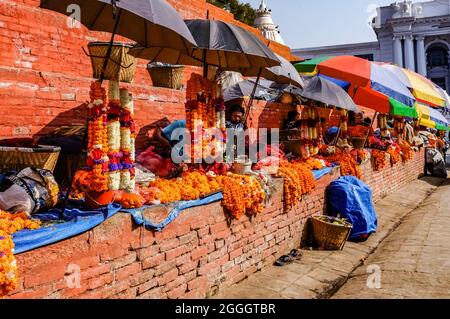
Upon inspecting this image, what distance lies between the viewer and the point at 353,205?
6602 millimetres

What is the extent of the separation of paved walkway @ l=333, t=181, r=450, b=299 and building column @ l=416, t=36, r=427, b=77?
33.0 metres

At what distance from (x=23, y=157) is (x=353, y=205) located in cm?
504

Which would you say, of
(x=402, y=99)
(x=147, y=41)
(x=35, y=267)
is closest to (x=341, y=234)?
(x=402, y=99)

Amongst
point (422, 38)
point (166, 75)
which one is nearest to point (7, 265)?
point (166, 75)

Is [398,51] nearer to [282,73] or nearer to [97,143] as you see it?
[282,73]

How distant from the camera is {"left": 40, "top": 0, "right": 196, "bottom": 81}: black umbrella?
2883 millimetres

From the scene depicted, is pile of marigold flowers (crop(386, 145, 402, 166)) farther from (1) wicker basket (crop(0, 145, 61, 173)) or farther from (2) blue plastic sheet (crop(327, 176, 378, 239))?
(1) wicker basket (crop(0, 145, 61, 173))

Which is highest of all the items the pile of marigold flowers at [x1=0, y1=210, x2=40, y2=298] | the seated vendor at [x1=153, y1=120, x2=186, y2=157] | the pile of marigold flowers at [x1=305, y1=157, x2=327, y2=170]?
the seated vendor at [x1=153, y1=120, x2=186, y2=157]

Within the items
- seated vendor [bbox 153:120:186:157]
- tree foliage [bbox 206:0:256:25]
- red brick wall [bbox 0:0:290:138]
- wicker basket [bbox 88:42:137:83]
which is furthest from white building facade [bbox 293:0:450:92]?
wicker basket [bbox 88:42:137:83]

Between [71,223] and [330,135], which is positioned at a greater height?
[330,135]

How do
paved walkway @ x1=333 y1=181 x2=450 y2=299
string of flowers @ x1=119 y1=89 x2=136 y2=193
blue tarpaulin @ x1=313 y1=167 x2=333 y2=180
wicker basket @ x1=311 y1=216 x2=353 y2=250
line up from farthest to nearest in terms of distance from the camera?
blue tarpaulin @ x1=313 y1=167 x2=333 y2=180 → wicker basket @ x1=311 y1=216 x2=353 y2=250 → paved walkway @ x1=333 y1=181 x2=450 y2=299 → string of flowers @ x1=119 y1=89 x2=136 y2=193

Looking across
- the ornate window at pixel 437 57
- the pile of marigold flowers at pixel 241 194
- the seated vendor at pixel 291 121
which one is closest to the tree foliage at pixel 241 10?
Result: the seated vendor at pixel 291 121

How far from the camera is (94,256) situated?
2.77 meters

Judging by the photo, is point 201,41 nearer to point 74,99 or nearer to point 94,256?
point 74,99
